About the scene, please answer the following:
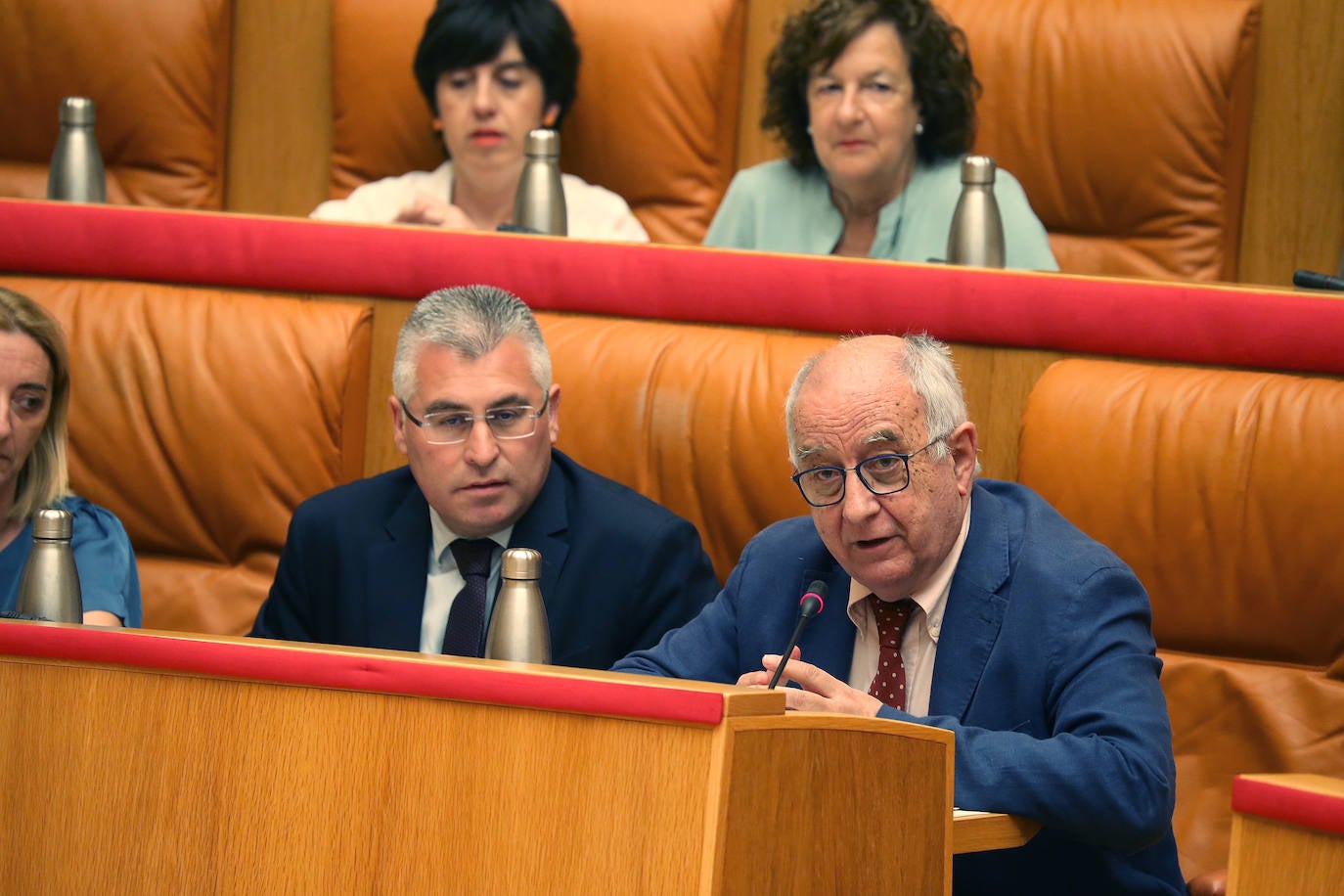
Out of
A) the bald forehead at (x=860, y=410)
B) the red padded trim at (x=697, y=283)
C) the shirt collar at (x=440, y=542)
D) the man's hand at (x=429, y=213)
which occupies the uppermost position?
the man's hand at (x=429, y=213)

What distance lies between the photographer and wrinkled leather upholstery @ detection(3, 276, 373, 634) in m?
1.84

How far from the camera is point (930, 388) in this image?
1394 millimetres

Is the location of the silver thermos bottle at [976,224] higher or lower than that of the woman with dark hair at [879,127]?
lower

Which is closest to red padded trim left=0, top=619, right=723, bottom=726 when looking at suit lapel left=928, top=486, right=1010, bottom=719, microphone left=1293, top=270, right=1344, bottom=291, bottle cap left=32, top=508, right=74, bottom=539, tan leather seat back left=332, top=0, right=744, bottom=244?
bottle cap left=32, top=508, right=74, bottom=539

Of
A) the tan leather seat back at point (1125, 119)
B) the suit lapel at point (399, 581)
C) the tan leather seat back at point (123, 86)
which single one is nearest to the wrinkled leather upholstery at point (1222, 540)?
the suit lapel at point (399, 581)

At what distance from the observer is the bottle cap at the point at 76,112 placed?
7.16 feet

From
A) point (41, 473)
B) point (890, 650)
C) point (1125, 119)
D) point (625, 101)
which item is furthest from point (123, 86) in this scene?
point (890, 650)

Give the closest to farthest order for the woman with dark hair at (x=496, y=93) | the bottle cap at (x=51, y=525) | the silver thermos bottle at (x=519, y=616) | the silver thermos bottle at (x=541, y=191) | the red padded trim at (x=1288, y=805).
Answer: the red padded trim at (x=1288, y=805), the silver thermos bottle at (x=519, y=616), the bottle cap at (x=51, y=525), the silver thermos bottle at (x=541, y=191), the woman with dark hair at (x=496, y=93)

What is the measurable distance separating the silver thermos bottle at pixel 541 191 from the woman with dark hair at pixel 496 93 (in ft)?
0.90

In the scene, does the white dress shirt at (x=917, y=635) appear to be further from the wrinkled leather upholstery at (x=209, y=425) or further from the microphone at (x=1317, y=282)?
the wrinkled leather upholstery at (x=209, y=425)

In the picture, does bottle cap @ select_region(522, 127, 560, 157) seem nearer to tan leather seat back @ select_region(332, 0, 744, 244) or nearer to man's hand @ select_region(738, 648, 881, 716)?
tan leather seat back @ select_region(332, 0, 744, 244)

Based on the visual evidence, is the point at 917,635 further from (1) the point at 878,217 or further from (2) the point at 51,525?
(1) the point at 878,217

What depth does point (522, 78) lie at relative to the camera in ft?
7.75

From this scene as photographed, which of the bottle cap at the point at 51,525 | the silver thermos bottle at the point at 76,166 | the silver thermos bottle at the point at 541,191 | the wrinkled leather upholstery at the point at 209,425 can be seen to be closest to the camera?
the bottle cap at the point at 51,525
